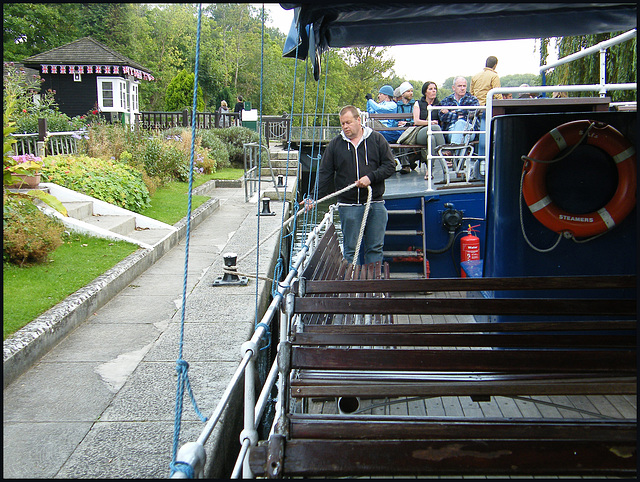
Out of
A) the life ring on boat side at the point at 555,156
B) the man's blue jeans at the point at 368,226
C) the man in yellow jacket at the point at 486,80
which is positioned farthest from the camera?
the man in yellow jacket at the point at 486,80

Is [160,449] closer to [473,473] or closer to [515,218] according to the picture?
[473,473]

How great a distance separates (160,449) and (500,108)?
4833 mm

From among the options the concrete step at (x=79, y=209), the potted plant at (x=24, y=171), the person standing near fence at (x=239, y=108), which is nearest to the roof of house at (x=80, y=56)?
the person standing near fence at (x=239, y=108)

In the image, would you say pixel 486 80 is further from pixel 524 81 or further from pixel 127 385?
pixel 524 81

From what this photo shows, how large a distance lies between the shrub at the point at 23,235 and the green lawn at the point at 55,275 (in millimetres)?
118

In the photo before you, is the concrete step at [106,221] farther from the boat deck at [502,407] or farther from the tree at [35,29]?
the tree at [35,29]

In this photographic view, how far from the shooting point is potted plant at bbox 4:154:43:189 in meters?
6.81

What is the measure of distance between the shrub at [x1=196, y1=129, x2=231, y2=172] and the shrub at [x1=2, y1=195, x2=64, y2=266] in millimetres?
14143

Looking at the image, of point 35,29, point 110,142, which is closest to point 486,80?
point 110,142

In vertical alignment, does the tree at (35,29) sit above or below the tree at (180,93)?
above

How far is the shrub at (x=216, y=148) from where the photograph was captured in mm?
21469

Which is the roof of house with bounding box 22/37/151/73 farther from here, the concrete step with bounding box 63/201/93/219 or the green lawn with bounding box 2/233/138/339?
the green lawn with bounding box 2/233/138/339

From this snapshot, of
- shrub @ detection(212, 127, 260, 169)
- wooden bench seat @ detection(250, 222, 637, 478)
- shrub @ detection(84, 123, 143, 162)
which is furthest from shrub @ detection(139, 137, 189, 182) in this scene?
wooden bench seat @ detection(250, 222, 637, 478)

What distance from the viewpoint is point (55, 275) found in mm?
6551
